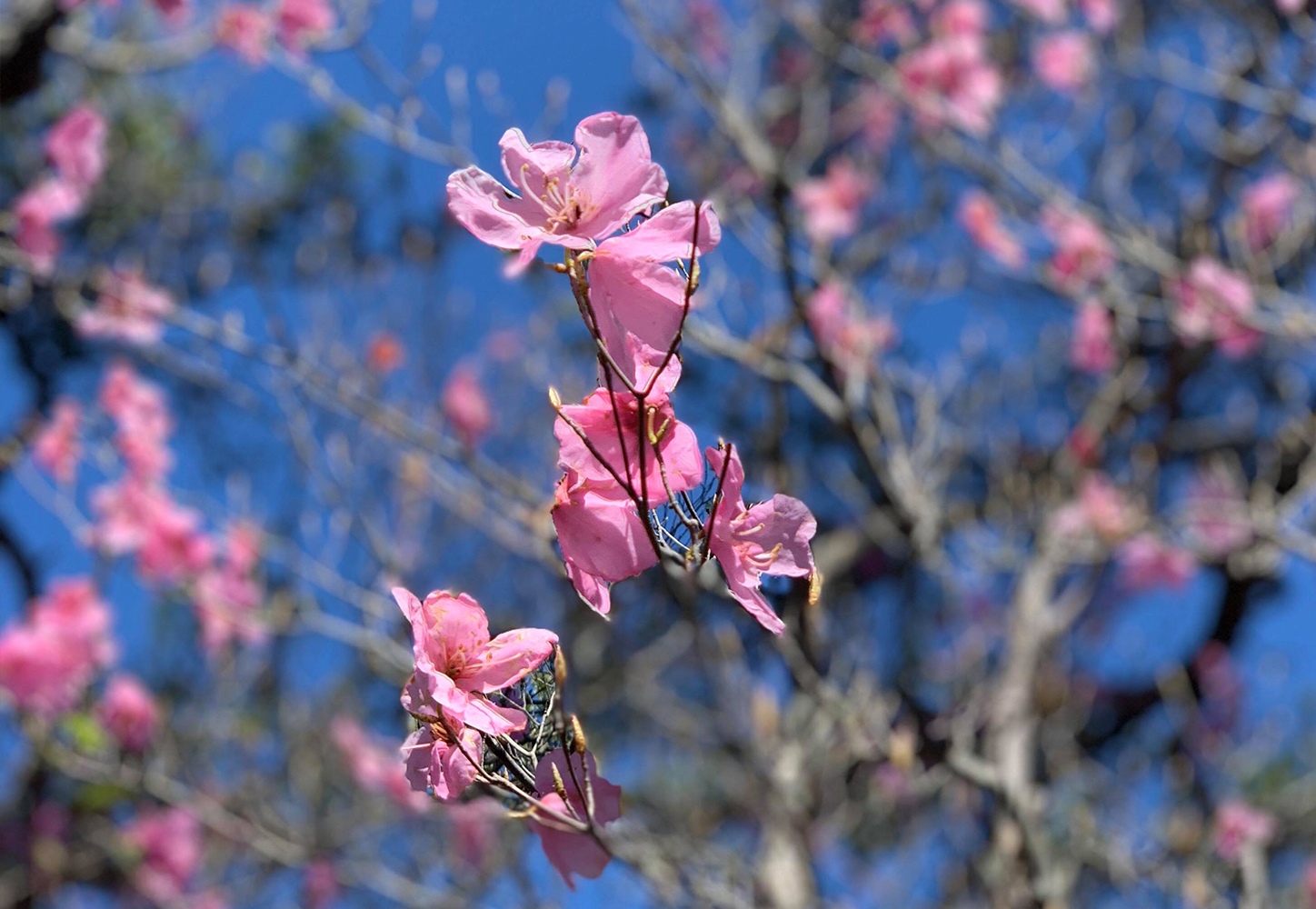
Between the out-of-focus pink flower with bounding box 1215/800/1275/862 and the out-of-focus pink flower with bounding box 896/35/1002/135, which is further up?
the out-of-focus pink flower with bounding box 896/35/1002/135

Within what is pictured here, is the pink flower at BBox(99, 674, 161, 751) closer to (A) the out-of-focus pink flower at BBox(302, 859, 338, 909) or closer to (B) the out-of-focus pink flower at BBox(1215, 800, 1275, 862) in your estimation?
(A) the out-of-focus pink flower at BBox(302, 859, 338, 909)

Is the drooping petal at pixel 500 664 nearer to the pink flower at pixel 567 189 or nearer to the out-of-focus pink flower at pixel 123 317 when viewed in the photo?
the pink flower at pixel 567 189

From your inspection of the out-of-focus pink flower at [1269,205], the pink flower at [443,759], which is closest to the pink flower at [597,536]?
the pink flower at [443,759]

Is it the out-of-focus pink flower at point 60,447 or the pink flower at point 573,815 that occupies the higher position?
the pink flower at point 573,815

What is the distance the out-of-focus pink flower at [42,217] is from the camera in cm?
284

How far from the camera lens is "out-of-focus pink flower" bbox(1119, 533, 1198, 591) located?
4480 millimetres

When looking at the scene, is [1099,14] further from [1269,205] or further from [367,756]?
[367,756]

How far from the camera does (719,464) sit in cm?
82

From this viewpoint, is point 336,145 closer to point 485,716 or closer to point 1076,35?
point 1076,35

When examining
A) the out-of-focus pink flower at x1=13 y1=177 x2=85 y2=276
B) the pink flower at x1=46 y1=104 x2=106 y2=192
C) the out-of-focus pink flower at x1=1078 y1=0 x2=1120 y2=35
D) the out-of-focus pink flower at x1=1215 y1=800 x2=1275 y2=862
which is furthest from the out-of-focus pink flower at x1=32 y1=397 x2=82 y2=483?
the out-of-focus pink flower at x1=1078 y1=0 x2=1120 y2=35

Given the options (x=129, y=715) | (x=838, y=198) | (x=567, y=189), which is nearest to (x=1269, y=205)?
(x=838, y=198)

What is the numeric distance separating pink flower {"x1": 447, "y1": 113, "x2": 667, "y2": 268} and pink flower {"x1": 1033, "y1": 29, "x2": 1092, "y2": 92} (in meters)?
3.91

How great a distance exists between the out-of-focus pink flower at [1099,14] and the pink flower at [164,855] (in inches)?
175

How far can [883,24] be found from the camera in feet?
→ 11.6
